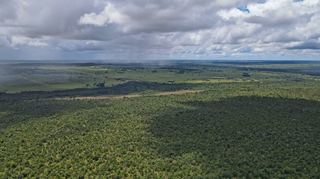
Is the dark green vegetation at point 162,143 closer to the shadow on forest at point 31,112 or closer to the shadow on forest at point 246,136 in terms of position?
the shadow on forest at point 246,136

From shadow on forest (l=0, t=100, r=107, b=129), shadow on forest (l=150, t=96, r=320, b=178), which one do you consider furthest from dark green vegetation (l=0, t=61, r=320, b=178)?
shadow on forest (l=0, t=100, r=107, b=129)

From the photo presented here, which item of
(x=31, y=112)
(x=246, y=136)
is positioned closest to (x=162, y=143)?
(x=246, y=136)

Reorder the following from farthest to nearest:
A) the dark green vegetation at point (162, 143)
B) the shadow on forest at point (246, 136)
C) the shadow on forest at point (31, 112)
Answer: the shadow on forest at point (31, 112) < the shadow on forest at point (246, 136) < the dark green vegetation at point (162, 143)

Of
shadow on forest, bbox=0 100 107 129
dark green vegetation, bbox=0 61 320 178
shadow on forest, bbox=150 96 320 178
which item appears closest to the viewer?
dark green vegetation, bbox=0 61 320 178

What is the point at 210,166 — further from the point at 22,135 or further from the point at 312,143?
the point at 22,135

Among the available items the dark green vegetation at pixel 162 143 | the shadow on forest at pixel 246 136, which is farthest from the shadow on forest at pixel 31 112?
the shadow on forest at pixel 246 136

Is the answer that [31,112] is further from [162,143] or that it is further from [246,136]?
[246,136]

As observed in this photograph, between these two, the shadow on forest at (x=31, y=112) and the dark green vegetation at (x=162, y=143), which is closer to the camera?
the dark green vegetation at (x=162, y=143)

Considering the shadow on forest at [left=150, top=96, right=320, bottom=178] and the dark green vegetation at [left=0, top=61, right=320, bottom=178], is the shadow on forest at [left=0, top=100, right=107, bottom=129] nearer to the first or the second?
the dark green vegetation at [left=0, top=61, right=320, bottom=178]

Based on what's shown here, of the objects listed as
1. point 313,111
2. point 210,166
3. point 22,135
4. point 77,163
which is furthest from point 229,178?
point 313,111
